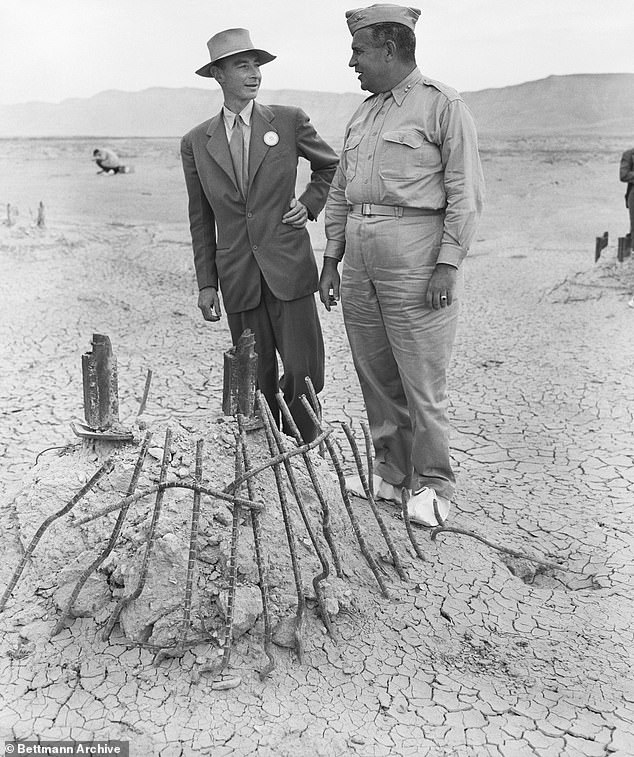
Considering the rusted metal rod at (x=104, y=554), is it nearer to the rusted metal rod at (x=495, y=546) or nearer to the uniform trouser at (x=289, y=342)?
the uniform trouser at (x=289, y=342)

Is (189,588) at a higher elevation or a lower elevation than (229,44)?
lower

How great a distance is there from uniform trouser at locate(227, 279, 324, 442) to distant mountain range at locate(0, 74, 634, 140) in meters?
9.73

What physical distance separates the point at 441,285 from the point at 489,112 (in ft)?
57.4

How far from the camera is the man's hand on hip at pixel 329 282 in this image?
10.3 ft

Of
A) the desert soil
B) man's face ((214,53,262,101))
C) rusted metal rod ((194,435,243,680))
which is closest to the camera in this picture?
the desert soil

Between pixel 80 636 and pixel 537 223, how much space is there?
11845 millimetres

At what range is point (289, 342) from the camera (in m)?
3.15

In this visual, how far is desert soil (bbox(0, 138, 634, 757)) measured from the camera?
2.14 m

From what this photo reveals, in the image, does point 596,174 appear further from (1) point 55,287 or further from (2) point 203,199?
(2) point 203,199

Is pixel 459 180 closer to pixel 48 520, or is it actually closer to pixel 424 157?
pixel 424 157

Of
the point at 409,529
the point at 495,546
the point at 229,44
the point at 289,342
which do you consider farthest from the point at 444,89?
the point at 495,546

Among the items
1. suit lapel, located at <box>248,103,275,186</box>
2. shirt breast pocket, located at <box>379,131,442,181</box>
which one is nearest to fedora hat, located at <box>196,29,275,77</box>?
suit lapel, located at <box>248,103,275,186</box>

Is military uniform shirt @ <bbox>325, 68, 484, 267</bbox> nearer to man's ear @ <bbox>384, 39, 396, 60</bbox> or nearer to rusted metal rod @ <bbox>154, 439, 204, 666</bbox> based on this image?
man's ear @ <bbox>384, 39, 396, 60</bbox>

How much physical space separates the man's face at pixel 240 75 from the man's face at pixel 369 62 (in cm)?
37
